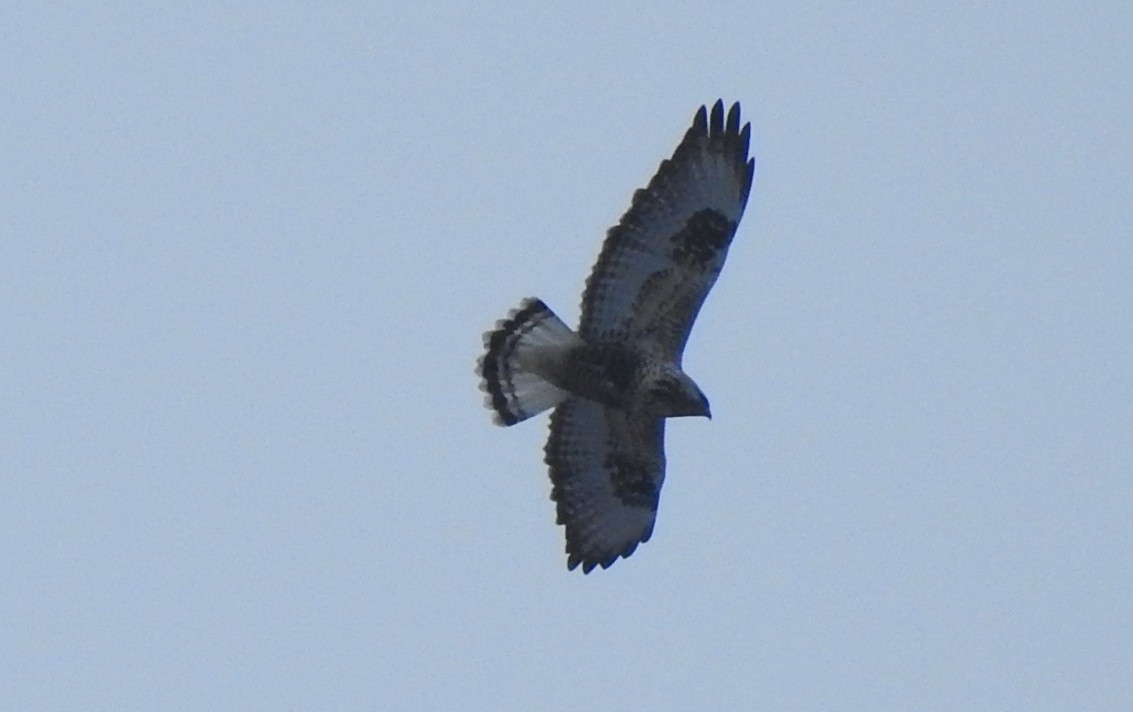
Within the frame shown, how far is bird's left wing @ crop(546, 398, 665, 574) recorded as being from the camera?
60.2 ft

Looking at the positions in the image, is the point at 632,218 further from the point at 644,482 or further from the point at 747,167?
the point at 644,482

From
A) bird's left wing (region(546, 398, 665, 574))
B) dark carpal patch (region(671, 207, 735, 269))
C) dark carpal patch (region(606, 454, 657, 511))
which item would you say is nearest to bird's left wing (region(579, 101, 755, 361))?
dark carpal patch (region(671, 207, 735, 269))

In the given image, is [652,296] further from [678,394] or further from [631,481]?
[631,481]

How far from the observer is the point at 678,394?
17359 millimetres

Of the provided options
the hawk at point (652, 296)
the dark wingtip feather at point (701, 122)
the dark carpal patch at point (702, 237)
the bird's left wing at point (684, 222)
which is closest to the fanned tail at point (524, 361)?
the hawk at point (652, 296)

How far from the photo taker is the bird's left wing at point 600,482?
18.3 metres

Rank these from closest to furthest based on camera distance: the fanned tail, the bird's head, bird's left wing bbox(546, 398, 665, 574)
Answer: the bird's head → the fanned tail → bird's left wing bbox(546, 398, 665, 574)

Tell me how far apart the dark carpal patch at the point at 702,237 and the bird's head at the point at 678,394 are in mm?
754

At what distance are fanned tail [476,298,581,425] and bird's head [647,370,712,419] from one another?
0.63 m

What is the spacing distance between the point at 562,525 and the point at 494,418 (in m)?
0.96

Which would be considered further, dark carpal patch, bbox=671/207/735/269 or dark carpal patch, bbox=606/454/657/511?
dark carpal patch, bbox=606/454/657/511

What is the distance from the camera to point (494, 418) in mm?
18078

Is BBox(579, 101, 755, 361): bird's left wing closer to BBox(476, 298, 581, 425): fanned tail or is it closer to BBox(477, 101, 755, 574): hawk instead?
BBox(477, 101, 755, 574): hawk

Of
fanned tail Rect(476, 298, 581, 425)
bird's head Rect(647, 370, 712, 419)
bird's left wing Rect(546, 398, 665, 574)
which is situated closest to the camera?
bird's head Rect(647, 370, 712, 419)
